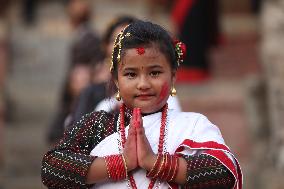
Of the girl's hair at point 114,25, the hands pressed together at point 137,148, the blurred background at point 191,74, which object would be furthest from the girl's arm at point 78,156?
the blurred background at point 191,74

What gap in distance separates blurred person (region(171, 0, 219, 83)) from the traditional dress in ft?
27.8

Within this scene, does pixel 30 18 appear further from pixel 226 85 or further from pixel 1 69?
pixel 1 69

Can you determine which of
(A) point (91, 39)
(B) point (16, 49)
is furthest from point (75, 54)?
(B) point (16, 49)

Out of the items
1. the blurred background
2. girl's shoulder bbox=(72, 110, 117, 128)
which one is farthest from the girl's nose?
the blurred background

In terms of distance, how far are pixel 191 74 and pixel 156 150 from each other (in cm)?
866

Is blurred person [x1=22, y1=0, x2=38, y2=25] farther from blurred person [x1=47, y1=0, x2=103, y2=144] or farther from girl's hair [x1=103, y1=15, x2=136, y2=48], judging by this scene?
girl's hair [x1=103, y1=15, x2=136, y2=48]

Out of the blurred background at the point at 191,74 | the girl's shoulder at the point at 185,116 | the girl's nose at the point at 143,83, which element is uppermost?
the girl's nose at the point at 143,83

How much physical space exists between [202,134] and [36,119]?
8253 millimetres

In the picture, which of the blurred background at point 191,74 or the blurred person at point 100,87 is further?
the blurred background at point 191,74

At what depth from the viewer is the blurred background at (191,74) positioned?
28.8ft

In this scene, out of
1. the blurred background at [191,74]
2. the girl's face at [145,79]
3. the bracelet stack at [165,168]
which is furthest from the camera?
the blurred background at [191,74]

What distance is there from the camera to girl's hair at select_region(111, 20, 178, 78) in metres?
3.89

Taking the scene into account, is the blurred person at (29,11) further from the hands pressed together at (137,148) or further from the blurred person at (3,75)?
the hands pressed together at (137,148)

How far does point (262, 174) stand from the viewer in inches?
338
